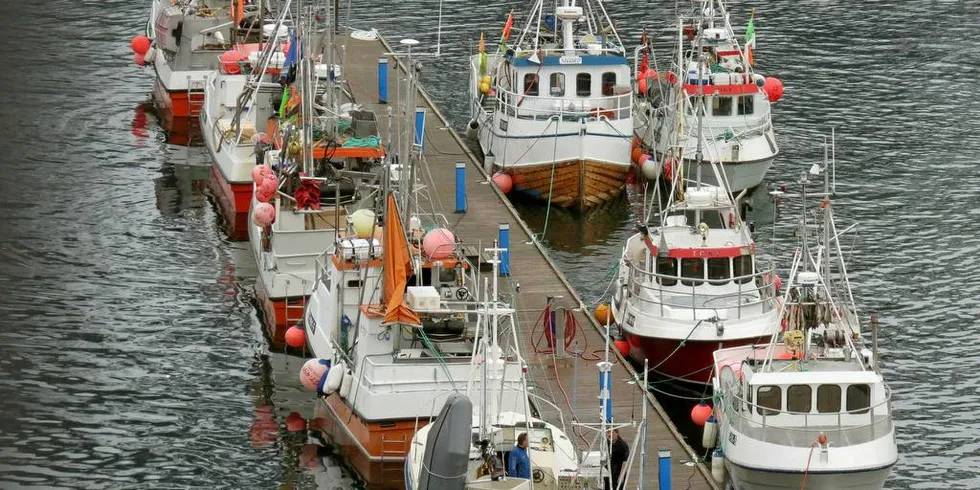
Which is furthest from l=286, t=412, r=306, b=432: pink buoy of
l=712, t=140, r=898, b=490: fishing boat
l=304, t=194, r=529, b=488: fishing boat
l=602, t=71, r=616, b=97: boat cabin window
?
l=602, t=71, r=616, b=97: boat cabin window

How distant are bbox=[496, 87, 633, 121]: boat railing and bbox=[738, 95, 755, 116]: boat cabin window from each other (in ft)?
9.73

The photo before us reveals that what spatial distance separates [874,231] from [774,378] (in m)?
17.4

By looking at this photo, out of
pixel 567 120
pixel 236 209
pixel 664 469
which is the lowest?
pixel 236 209

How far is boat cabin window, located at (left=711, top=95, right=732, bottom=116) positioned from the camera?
5269cm

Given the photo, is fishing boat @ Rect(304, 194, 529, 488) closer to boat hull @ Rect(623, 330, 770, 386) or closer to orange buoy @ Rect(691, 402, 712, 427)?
boat hull @ Rect(623, 330, 770, 386)

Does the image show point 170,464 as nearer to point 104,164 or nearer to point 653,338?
point 653,338

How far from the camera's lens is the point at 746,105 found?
5288 centimetres

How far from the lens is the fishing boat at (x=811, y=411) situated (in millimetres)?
32500

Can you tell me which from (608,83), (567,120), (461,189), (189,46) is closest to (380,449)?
(461,189)

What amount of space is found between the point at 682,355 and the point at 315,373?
7.46 m

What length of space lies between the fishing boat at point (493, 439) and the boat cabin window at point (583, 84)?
795 inches

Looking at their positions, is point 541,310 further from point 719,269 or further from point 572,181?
point 572,181

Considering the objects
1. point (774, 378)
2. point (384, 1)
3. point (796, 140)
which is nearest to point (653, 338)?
point (774, 378)

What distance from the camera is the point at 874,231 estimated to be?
4981 cm
